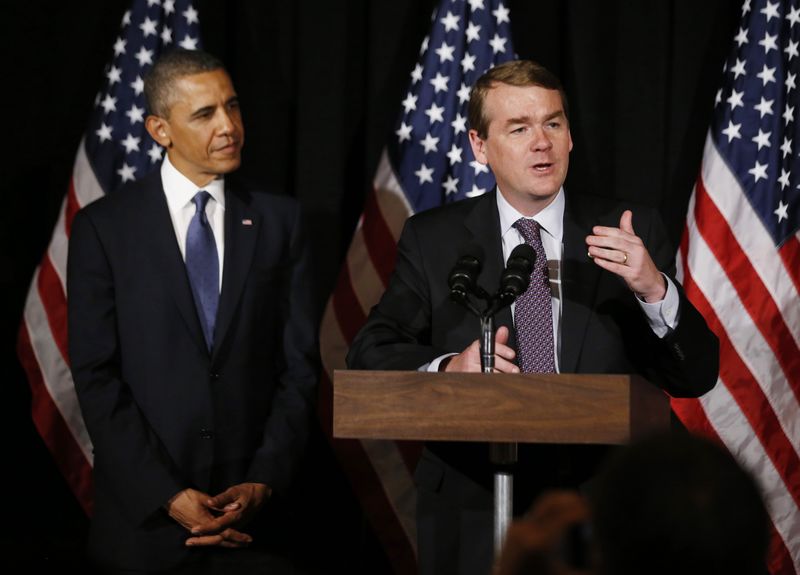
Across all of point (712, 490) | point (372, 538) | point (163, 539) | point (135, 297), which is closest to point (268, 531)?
point (163, 539)

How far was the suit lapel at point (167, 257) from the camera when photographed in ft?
11.1

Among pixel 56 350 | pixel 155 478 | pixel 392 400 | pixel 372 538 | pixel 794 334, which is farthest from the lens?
pixel 372 538

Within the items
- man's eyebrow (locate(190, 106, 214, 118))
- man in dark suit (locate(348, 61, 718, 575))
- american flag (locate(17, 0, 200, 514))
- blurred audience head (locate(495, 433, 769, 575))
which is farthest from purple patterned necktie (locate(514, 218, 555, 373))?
american flag (locate(17, 0, 200, 514))

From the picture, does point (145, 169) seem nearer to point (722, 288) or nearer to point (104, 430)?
point (104, 430)

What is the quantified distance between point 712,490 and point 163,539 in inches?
94.6

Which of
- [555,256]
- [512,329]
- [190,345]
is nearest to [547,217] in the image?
[555,256]

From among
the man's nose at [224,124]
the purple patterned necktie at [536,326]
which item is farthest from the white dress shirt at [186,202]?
the purple patterned necktie at [536,326]

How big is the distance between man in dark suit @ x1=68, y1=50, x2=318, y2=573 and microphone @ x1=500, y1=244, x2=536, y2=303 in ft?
3.97

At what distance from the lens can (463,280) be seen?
8.06 ft

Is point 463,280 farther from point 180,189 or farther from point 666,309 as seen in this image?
point 180,189

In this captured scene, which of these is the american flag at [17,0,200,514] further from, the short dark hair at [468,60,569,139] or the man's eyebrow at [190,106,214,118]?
the short dark hair at [468,60,569,139]

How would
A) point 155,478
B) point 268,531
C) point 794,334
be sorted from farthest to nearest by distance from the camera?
1. point 794,334
2. point 268,531
3. point 155,478

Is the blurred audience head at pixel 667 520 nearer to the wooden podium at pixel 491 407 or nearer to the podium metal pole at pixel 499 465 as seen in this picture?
the wooden podium at pixel 491 407

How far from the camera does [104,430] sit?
323 centimetres
